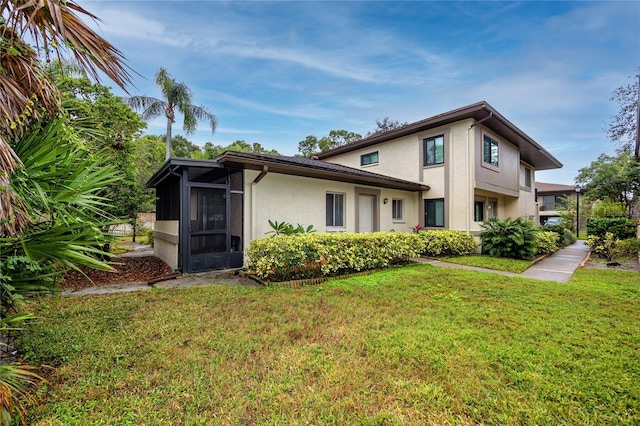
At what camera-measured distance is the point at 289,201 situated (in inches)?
354

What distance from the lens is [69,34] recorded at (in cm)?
215

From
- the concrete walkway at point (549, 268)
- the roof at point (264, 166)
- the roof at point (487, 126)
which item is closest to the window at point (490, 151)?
the roof at point (487, 126)

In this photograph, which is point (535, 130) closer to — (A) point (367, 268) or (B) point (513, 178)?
(B) point (513, 178)

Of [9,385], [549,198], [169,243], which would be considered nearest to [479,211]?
[169,243]

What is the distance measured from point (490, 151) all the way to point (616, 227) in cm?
758

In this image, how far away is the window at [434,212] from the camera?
12477 millimetres

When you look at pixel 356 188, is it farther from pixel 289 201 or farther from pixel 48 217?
pixel 48 217

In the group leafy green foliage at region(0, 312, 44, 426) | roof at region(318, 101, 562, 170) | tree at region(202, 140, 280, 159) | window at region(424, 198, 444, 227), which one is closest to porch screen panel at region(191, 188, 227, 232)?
leafy green foliage at region(0, 312, 44, 426)

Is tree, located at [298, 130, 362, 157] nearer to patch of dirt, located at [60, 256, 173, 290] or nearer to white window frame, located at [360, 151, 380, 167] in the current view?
white window frame, located at [360, 151, 380, 167]

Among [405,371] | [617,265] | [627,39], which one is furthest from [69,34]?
[627,39]

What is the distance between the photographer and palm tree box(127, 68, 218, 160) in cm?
1977

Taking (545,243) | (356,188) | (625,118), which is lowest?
(545,243)

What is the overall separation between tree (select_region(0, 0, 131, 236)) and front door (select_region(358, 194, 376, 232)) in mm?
9778

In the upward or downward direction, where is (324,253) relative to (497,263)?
upward
